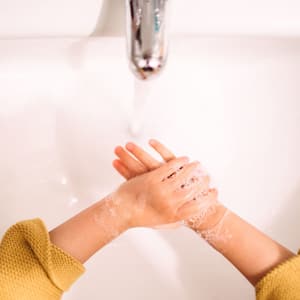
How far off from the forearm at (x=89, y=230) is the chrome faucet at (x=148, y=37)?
0.80 ft

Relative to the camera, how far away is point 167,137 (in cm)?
88

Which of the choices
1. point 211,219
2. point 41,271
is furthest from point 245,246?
point 41,271

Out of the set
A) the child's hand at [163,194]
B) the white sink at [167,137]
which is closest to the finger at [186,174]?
the child's hand at [163,194]

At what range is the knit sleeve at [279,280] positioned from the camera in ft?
2.07

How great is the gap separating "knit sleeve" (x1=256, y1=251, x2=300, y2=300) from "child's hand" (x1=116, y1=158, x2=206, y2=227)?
0.14 meters

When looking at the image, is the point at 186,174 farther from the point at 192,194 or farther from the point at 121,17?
the point at 121,17

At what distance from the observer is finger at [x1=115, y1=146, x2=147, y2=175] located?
756mm

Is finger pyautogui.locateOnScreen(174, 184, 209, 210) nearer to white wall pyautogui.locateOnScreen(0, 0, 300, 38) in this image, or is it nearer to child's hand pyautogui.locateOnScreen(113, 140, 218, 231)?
child's hand pyautogui.locateOnScreen(113, 140, 218, 231)

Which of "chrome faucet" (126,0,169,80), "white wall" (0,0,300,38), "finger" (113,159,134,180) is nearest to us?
"chrome faucet" (126,0,169,80)

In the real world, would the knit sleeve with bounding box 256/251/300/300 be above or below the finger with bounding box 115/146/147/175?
below

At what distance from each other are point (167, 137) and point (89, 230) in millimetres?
258

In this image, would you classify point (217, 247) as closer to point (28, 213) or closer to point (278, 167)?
point (278, 167)

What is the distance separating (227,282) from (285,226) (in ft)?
0.43


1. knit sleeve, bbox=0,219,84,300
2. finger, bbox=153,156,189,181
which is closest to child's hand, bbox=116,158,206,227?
finger, bbox=153,156,189,181
